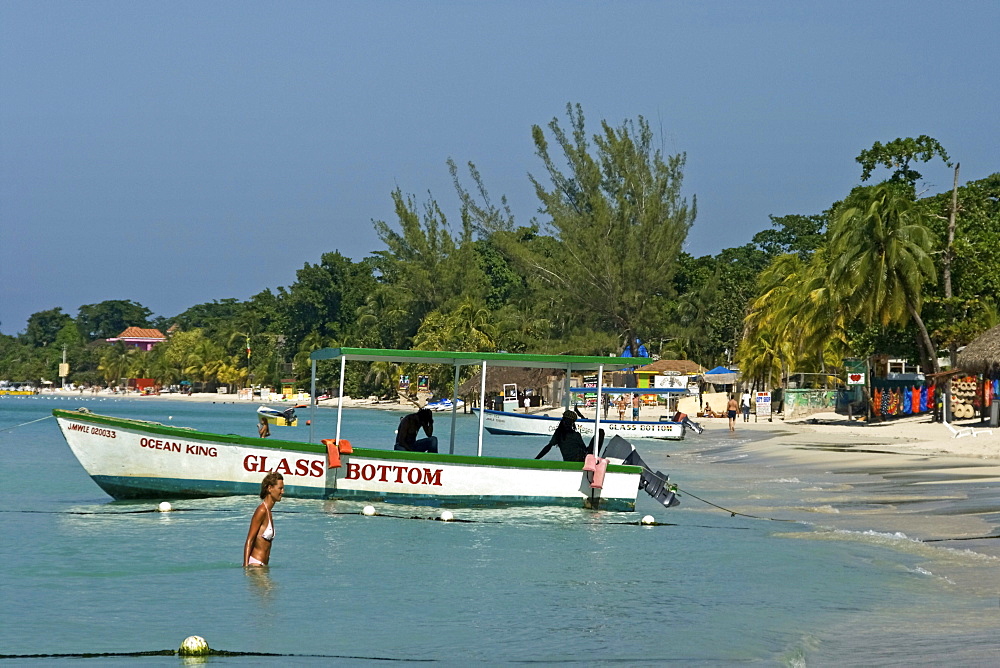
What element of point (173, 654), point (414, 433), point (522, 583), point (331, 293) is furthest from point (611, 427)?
point (331, 293)

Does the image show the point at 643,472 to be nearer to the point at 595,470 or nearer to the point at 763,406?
the point at 595,470

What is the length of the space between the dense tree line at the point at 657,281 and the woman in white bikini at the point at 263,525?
30.9 m

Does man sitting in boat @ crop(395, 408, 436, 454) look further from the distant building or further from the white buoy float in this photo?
the distant building

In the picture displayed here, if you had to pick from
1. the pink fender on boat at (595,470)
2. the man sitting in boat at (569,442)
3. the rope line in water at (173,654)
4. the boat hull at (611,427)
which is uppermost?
the boat hull at (611,427)

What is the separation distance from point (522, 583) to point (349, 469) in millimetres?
5063

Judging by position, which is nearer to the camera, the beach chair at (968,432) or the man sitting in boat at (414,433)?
the man sitting in boat at (414,433)

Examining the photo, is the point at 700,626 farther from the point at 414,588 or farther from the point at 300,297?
the point at 300,297

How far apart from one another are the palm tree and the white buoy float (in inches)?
1338

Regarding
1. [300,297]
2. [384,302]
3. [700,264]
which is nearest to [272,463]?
[700,264]

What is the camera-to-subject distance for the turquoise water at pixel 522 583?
9.53 meters

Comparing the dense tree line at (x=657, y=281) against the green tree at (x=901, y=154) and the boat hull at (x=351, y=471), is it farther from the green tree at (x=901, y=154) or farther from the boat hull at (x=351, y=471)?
the boat hull at (x=351, y=471)

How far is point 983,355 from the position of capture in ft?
112

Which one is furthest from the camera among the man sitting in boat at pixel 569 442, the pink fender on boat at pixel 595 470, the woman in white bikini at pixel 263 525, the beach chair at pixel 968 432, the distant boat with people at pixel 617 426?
the distant boat with people at pixel 617 426

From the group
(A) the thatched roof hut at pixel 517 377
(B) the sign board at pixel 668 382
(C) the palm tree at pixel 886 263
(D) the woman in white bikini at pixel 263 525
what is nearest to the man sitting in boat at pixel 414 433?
(D) the woman in white bikini at pixel 263 525
